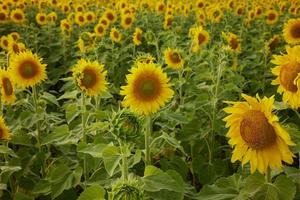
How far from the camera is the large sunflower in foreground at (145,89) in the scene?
2.42 meters

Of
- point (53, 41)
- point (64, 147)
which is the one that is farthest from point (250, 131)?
point (53, 41)

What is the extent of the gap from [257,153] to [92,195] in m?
0.71

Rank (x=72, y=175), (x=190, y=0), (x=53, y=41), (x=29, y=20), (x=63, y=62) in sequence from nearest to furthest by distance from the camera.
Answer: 1. (x=72, y=175)
2. (x=63, y=62)
3. (x=53, y=41)
4. (x=29, y=20)
5. (x=190, y=0)

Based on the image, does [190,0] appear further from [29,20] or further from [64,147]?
[64,147]

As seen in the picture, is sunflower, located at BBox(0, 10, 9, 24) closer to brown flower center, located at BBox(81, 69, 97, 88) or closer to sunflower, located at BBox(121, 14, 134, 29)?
sunflower, located at BBox(121, 14, 134, 29)

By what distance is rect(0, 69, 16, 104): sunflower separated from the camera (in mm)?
3135

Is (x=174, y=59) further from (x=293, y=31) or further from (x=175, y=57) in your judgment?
(x=293, y=31)

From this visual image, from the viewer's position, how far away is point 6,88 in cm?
314

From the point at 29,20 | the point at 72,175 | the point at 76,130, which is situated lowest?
the point at 72,175

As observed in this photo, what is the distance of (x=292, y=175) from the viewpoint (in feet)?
6.92

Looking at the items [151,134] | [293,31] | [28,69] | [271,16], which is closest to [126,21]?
[271,16]

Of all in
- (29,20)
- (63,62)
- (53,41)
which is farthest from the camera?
(29,20)

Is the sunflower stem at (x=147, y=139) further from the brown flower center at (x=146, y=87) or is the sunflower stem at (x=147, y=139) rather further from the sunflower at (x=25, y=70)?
the sunflower at (x=25, y=70)

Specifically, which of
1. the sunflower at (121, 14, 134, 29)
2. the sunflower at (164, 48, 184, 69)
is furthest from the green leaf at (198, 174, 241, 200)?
the sunflower at (121, 14, 134, 29)
